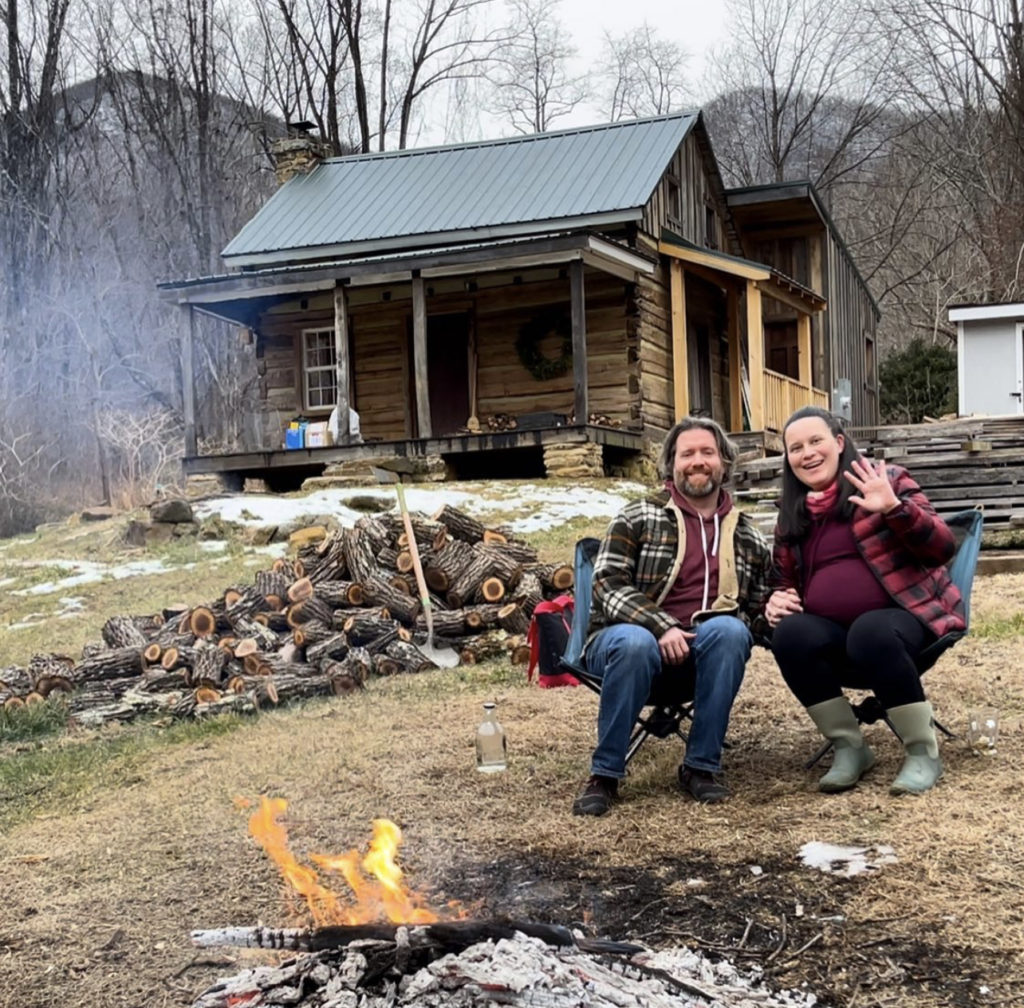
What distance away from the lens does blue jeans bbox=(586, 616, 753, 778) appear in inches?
158

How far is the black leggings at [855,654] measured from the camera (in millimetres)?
3850

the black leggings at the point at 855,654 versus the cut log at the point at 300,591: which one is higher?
the black leggings at the point at 855,654

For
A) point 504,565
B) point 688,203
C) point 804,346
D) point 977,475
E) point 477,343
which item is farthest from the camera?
point 804,346

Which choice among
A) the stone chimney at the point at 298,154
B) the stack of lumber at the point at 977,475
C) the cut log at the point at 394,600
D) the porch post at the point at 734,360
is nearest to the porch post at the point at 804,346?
the porch post at the point at 734,360

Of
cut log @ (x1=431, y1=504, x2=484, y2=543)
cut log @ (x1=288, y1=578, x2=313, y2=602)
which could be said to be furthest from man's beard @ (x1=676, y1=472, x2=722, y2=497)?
cut log @ (x1=431, y1=504, x2=484, y2=543)

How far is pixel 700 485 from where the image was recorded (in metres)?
4.23

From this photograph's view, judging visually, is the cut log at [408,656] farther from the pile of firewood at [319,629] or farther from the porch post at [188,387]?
the porch post at [188,387]

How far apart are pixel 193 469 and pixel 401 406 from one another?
122 inches

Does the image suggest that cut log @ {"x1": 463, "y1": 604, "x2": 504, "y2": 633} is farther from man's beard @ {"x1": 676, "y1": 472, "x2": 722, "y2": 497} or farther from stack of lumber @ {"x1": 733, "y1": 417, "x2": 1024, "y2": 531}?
man's beard @ {"x1": 676, "y1": 472, "x2": 722, "y2": 497}

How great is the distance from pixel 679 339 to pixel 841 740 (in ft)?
44.4

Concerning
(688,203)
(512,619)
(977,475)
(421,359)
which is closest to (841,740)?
(512,619)

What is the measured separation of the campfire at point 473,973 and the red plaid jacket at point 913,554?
1553 millimetres

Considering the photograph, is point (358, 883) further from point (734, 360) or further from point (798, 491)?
point (734, 360)

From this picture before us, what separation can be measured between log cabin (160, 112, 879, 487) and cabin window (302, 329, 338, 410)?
33 mm
